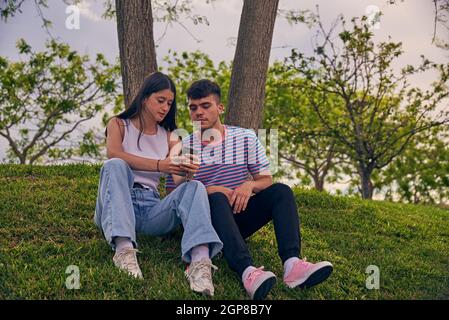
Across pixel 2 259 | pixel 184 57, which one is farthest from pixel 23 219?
pixel 184 57

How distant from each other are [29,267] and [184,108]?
47.3 feet

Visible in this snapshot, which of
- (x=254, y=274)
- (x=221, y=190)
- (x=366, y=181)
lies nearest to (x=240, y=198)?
(x=221, y=190)

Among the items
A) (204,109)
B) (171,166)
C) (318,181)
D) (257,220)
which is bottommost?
(318,181)

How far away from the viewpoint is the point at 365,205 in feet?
22.3

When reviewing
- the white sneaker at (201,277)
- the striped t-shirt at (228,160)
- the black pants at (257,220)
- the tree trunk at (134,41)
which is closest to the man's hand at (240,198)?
the black pants at (257,220)

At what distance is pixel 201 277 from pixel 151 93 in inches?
55.9

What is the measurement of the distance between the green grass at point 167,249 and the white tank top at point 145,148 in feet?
1.74

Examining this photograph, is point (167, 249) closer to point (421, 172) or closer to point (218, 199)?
point (218, 199)

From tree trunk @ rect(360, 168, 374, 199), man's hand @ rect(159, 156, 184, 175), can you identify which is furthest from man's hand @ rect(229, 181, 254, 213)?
tree trunk @ rect(360, 168, 374, 199)

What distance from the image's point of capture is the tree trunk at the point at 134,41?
247 inches

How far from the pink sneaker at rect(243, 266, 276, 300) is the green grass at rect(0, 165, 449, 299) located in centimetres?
16

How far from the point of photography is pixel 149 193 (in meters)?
3.97

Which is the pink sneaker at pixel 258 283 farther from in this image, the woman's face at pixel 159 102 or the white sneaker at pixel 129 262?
the woman's face at pixel 159 102

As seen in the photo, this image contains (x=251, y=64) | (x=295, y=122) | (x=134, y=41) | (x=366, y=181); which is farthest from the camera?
(x=295, y=122)
